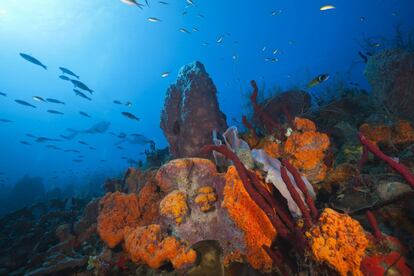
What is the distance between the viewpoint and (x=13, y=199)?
2391cm

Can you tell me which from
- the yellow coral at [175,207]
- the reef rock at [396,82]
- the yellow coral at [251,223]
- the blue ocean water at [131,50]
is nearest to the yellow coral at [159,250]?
the yellow coral at [175,207]

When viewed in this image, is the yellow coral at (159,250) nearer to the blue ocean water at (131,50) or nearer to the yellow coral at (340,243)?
the yellow coral at (340,243)

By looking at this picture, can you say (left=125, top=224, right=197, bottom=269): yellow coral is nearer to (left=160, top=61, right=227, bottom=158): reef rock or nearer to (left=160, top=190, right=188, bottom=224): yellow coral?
(left=160, top=190, right=188, bottom=224): yellow coral

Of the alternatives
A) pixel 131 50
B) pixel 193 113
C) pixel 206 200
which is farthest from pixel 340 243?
pixel 131 50

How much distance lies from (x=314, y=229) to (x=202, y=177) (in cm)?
178

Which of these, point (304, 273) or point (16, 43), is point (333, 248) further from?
point (16, 43)

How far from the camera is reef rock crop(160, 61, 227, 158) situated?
5.39m

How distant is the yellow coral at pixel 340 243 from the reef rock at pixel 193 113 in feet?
11.8

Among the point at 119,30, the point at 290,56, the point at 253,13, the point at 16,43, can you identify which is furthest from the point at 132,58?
the point at 290,56

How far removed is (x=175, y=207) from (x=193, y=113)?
2.87m

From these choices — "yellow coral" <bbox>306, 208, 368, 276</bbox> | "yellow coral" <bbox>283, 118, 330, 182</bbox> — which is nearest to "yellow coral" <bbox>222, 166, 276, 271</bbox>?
"yellow coral" <bbox>306, 208, 368, 276</bbox>

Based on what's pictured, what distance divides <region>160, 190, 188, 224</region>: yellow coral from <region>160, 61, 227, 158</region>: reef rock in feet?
7.40

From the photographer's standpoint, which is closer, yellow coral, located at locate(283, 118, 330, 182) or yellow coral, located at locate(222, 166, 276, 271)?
yellow coral, located at locate(222, 166, 276, 271)

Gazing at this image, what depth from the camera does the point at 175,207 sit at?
9.93 feet
